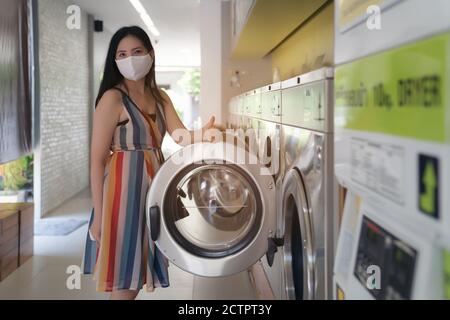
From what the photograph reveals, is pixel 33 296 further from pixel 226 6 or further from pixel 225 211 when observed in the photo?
pixel 226 6

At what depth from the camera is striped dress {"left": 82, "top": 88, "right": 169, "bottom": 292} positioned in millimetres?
1779

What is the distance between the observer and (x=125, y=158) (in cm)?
178

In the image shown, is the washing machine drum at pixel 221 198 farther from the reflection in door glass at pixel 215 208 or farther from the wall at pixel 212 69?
the wall at pixel 212 69

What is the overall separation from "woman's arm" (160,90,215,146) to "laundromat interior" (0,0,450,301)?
0.09 ft

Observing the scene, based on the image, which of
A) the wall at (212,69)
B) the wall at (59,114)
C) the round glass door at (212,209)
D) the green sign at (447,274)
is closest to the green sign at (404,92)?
the green sign at (447,274)

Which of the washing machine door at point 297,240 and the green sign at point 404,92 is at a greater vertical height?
the green sign at point 404,92

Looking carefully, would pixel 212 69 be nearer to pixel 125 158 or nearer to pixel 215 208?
pixel 215 208

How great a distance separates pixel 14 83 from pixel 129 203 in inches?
74.4

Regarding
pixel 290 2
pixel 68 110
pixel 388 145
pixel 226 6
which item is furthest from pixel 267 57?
pixel 388 145

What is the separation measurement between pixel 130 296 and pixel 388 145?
142 cm

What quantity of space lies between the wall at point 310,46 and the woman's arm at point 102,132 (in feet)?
3.44

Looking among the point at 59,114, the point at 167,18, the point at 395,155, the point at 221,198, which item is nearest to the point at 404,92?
the point at 395,155

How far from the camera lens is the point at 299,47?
10.3 ft

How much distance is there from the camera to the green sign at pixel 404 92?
22.1 inches
